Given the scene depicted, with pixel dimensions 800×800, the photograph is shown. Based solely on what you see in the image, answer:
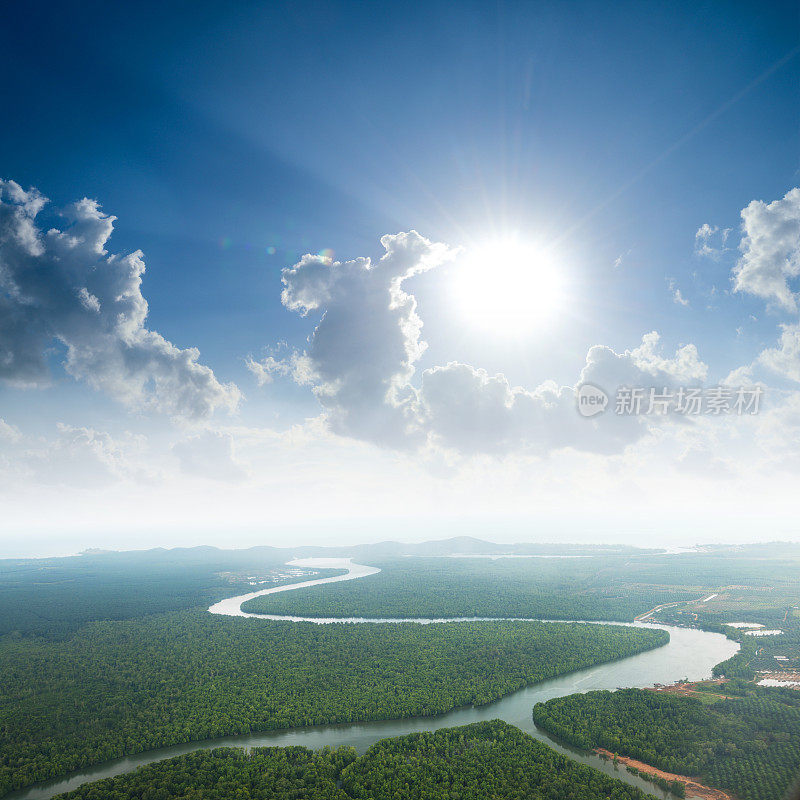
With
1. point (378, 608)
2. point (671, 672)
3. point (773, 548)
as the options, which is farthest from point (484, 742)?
point (773, 548)

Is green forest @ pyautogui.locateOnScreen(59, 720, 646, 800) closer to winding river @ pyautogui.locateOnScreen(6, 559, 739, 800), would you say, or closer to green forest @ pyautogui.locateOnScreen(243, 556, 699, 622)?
winding river @ pyautogui.locateOnScreen(6, 559, 739, 800)

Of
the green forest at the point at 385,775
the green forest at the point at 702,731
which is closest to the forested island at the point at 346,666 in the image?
the green forest at the point at 702,731

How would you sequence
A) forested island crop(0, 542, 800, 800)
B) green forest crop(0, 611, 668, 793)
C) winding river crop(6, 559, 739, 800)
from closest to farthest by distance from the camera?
winding river crop(6, 559, 739, 800) < forested island crop(0, 542, 800, 800) < green forest crop(0, 611, 668, 793)

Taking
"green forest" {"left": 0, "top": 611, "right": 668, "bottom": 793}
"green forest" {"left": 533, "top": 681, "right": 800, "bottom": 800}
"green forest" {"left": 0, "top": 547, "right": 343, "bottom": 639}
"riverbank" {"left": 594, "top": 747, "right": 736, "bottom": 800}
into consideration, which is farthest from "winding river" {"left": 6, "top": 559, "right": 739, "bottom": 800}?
"green forest" {"left": 0, "top": 547, "right": 343, "bottom": 639}

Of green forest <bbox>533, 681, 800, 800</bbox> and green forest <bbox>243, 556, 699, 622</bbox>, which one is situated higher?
green forest <bbox>243, 556, 699, 622</bbox>

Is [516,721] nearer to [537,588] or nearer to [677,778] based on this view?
[677,778]

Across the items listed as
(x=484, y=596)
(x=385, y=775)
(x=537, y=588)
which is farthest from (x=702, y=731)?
(x=537, y=588)

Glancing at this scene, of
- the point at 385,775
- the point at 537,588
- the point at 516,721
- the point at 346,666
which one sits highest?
the point at 537,588
